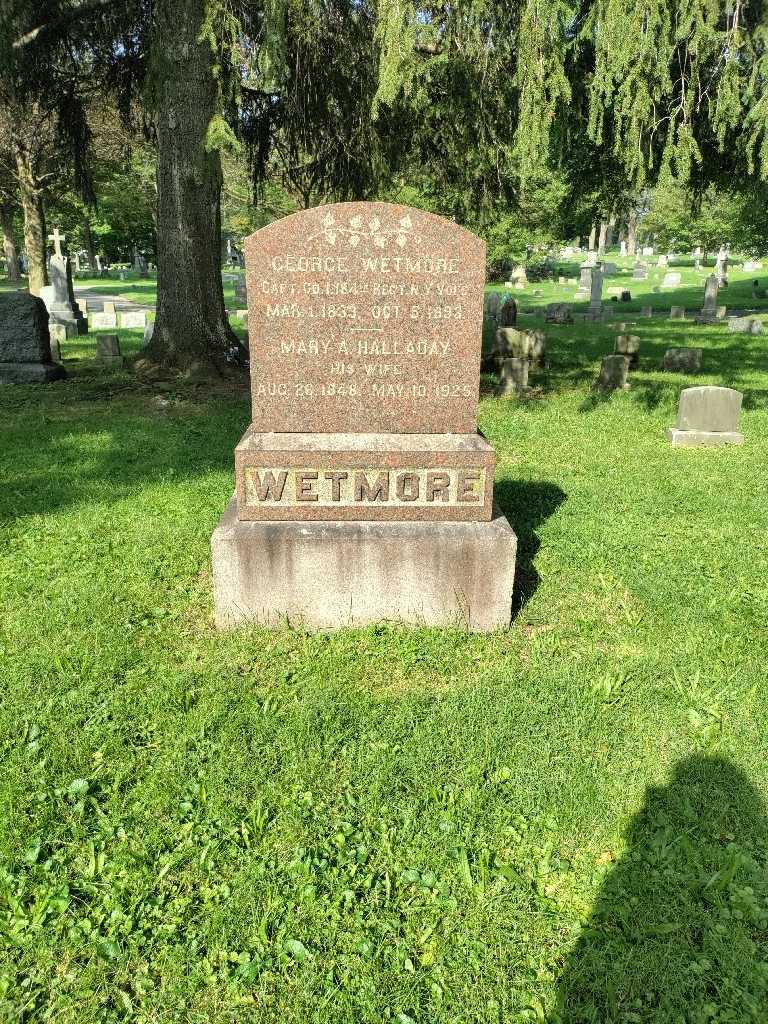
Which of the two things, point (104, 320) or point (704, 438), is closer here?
point (704, 438)

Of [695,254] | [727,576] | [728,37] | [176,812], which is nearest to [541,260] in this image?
[695,254]

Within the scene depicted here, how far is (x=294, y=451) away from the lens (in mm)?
4293

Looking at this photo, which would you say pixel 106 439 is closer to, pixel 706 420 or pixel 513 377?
pixel 513 377

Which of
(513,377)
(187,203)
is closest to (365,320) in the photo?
(187,203)

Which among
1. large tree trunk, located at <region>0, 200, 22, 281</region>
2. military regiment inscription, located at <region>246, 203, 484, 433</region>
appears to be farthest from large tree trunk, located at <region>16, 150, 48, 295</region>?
large tree trunk, located at <region>0, 200, 22, 281</region>

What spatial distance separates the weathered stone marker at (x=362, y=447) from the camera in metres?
4.24

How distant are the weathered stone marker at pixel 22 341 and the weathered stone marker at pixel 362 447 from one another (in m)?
9.49

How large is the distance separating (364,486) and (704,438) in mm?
6162

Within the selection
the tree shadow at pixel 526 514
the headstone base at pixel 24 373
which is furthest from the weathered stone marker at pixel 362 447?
the headstone base at pixel 24 373

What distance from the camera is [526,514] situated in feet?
20.8

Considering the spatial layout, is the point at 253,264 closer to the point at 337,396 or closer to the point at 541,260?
the point at 337,396

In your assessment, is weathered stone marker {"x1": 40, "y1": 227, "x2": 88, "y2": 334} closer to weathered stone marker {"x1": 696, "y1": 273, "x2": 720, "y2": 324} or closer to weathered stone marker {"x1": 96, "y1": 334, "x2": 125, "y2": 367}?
weathered stone marker {"x1": 96, "y1": 334, "x2": 125, "y2": 367}

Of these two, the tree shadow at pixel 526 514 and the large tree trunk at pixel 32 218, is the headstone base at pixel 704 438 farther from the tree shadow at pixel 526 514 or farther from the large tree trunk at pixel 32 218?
the large tree trunk at pixel 32 218

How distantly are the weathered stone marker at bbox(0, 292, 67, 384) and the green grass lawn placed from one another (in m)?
7.38
